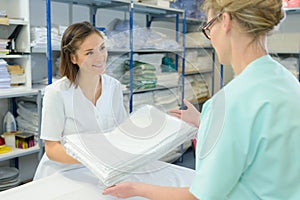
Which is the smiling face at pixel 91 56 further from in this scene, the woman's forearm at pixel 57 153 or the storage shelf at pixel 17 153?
the storage shelf at pixel 17 153

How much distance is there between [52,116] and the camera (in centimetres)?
138

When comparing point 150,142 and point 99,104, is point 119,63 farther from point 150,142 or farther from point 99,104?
point 150,142

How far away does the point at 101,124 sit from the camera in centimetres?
152

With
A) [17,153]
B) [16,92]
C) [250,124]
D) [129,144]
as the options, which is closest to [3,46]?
[16,92]

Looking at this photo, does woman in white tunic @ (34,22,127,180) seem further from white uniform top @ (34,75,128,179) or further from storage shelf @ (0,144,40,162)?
storage shelf @ (0,144,40,162)

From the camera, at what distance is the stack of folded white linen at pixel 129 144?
1.02 meters

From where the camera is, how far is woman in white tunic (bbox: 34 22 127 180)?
1374mm

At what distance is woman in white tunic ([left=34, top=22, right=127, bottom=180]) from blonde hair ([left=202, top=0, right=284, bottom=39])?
91cm

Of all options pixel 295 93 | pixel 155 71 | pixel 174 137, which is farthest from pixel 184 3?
pixel 295 93

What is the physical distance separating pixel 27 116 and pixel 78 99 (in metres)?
1.03

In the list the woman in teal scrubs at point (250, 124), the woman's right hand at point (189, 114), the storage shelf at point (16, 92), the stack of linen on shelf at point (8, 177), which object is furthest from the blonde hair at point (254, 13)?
the stack of linen on shelf at point (8, 177)

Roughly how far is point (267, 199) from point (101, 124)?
1.01 meters

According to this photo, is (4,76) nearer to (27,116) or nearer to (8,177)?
(27,116)

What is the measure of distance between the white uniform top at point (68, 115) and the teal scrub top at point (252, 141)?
33.6 inches
